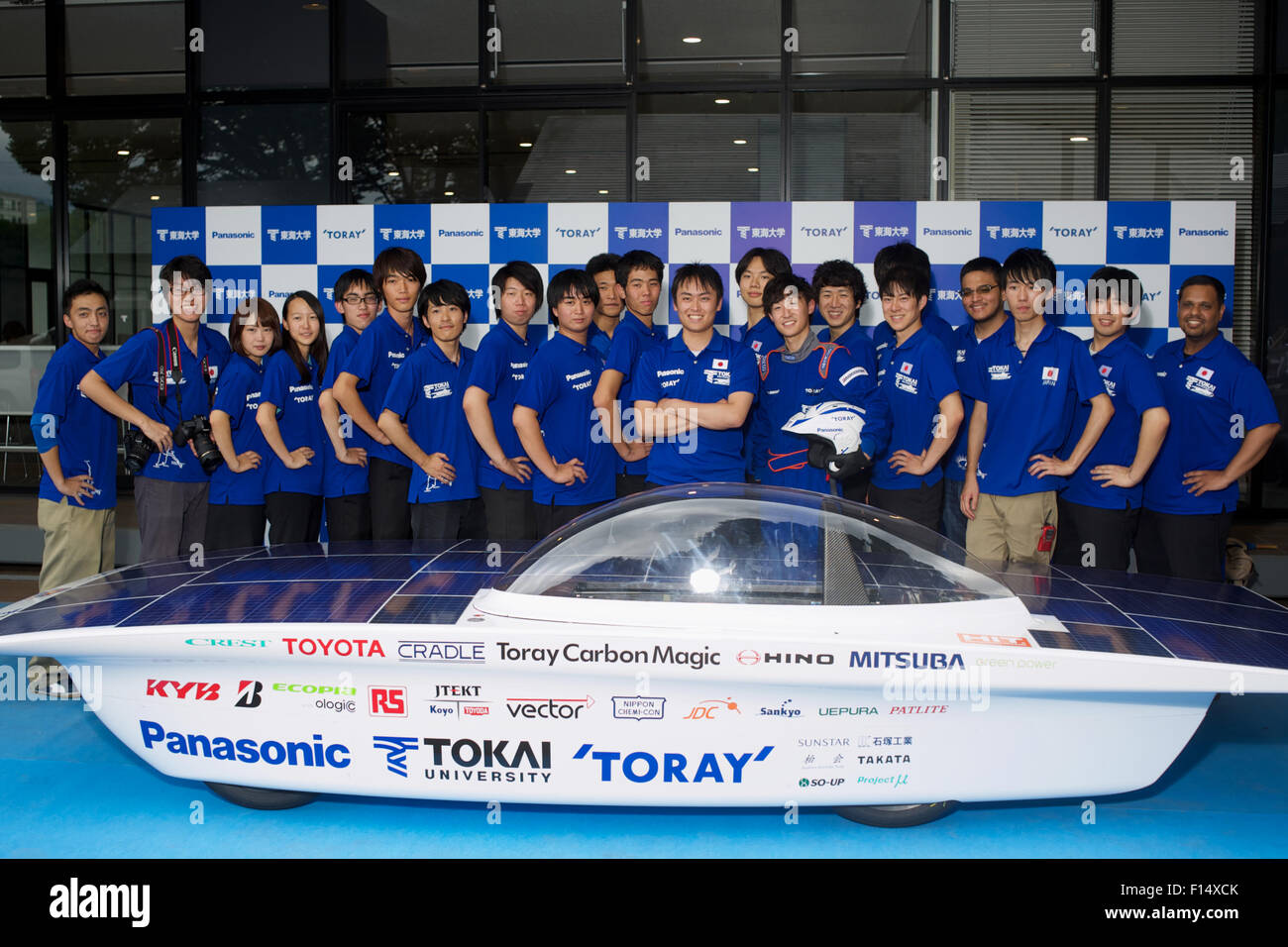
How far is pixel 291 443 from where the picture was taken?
13.5 ft

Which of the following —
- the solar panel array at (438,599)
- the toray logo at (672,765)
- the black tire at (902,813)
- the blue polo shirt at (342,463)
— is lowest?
the black tire at (902,813)

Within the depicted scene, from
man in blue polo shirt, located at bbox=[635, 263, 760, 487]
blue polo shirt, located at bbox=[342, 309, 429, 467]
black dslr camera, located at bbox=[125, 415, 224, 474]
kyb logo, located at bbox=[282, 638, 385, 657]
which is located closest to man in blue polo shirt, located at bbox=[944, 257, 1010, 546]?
man in blue polo shirt, located at bbox=[635, 263, 760, 487]

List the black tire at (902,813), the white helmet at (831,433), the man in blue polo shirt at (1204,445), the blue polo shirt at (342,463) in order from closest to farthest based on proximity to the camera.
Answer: the black tire at (902,813) → the white helmet at (831,433) → the man in blue polo shirt at (1204,445) → the blue polo shirt at (342,463)

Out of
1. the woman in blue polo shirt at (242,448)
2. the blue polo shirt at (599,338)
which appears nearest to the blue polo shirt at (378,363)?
the woman in blue polo shirt at (242,448)

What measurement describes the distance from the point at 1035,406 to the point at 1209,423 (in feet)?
2.76

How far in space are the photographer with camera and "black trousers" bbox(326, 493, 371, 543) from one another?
49 centimetres

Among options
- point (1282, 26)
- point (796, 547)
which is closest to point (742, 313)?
point (796, 547)

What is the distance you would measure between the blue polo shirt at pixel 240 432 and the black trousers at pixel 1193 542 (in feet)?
11.5

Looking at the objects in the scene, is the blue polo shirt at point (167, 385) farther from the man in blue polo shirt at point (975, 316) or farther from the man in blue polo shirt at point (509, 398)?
the man in blue polo shirt at point (975, 316)

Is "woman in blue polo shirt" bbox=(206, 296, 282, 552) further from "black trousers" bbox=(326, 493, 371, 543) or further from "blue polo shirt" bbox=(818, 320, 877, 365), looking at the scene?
"blue polo shirt" bbox=(818, 320, 877, 365)

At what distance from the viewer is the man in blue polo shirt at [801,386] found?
146 inches

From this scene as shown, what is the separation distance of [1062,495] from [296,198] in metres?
4.94

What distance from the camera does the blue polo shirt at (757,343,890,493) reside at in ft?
12.2

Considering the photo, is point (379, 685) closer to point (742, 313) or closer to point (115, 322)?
point (742, 313)
